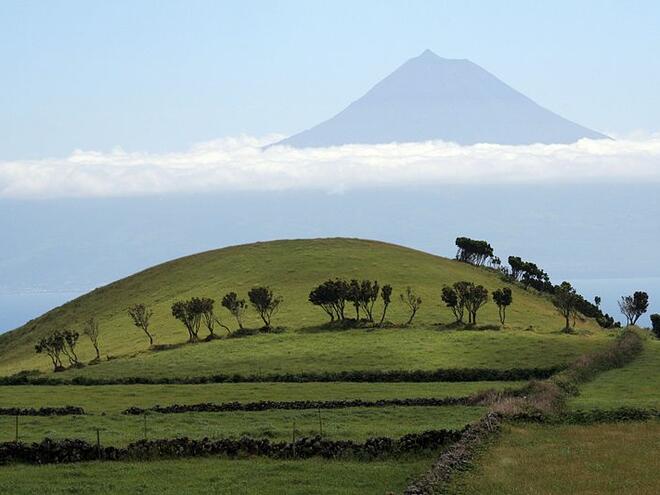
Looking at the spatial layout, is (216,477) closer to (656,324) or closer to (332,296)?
(332,296)

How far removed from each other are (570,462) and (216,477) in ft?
50.8

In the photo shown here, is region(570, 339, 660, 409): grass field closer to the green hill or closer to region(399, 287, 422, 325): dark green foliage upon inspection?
the green hill

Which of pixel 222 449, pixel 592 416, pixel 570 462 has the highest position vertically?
pixel 592 416

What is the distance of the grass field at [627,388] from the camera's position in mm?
64125

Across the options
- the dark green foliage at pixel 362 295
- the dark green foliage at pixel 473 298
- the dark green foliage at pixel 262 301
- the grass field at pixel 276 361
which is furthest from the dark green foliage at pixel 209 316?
the dark green foliage at pixel 473 298

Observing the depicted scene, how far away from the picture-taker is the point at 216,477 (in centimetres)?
4459

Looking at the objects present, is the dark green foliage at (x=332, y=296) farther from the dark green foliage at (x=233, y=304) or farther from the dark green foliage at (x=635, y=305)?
the dark green foliage at (x=635, y=305)

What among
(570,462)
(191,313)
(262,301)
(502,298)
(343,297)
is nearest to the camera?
(570,462)

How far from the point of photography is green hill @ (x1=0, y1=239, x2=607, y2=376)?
96919mm

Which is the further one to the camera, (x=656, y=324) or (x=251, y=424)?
(x=656, y=324)

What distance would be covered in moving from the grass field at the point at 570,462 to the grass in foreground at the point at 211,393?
72.9 feet

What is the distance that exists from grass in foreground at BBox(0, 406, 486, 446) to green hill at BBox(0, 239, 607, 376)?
27.3m

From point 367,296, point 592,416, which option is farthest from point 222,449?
point 367,296

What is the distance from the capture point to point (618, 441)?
5091 cm
